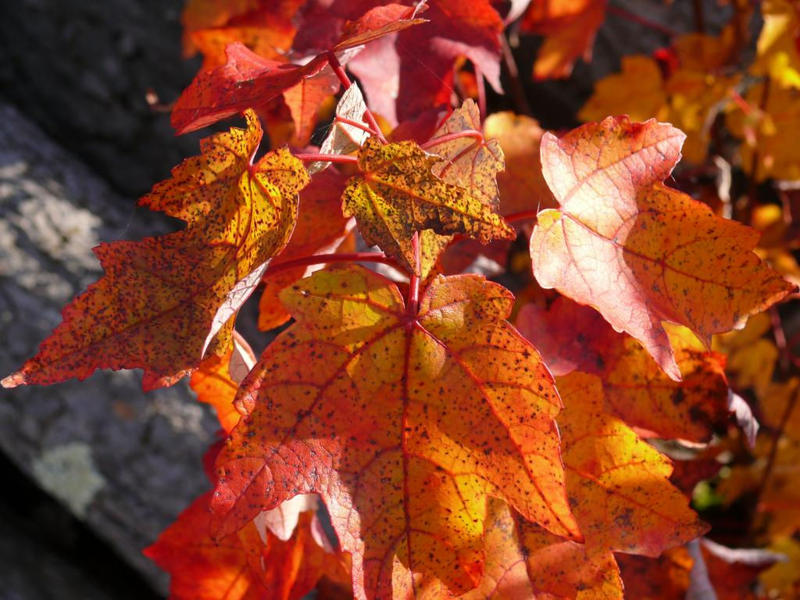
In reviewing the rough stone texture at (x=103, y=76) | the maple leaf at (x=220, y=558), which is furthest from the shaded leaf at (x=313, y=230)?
the rough stone texture at (x=103, y=76)

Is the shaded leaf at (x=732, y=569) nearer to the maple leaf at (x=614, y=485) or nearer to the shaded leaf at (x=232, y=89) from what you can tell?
the maple leaf at (x=614, y=485)

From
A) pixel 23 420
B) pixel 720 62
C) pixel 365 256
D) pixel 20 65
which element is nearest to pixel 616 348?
pixel 365 256

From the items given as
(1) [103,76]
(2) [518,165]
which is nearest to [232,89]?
(2) [518,165]

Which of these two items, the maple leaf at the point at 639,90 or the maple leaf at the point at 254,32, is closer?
the maple leaf at the point at 254,32

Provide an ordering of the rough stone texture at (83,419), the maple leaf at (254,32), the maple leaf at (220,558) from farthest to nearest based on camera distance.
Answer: the rough stone texture at (83,419), the maple leaf at (254,32), the maple leaf at (220,558)

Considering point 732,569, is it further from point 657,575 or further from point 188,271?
point 188,271

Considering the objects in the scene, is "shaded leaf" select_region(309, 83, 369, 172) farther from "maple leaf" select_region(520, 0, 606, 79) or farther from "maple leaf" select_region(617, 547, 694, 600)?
"maple leaf" select_region(520, 0, 606, 79)
